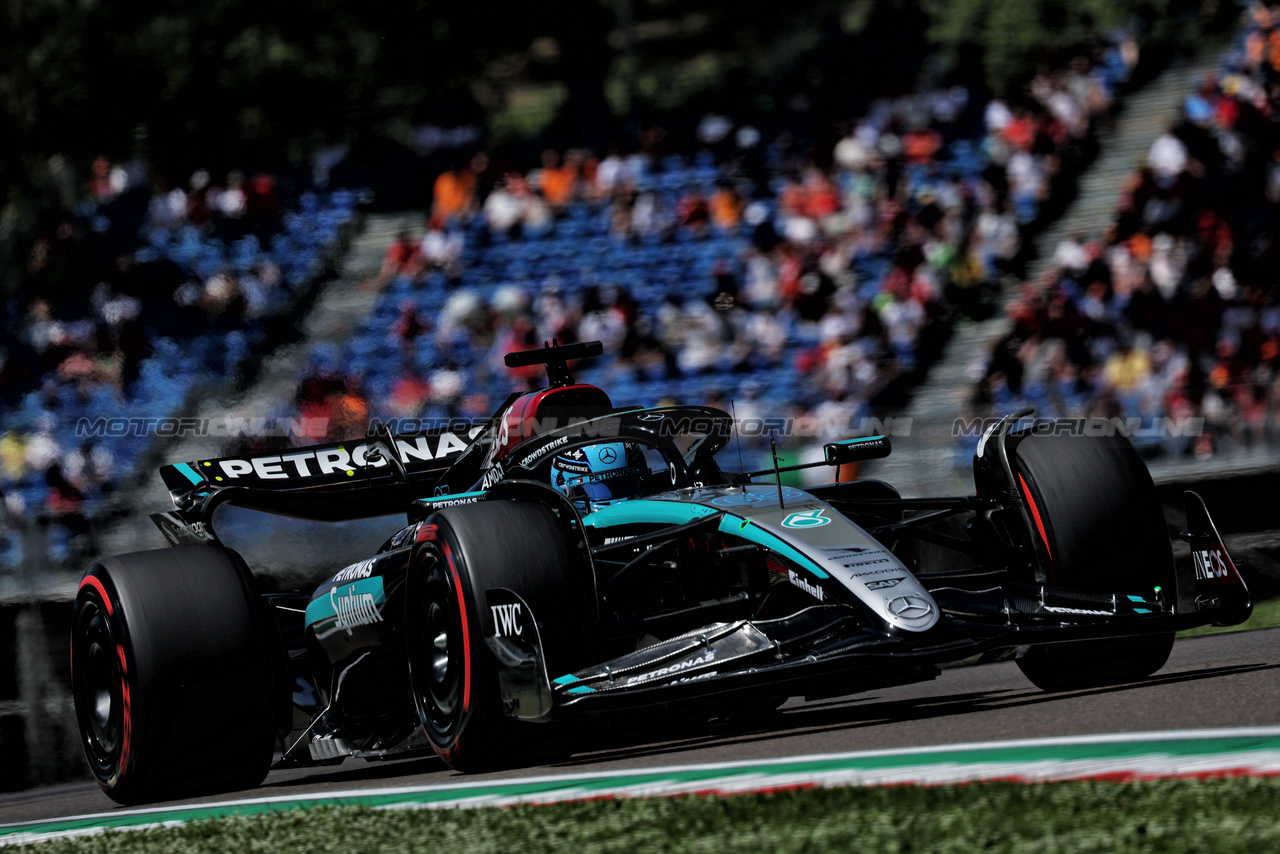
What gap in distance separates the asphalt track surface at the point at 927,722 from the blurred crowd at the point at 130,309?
4.59 meters

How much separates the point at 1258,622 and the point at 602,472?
137 inches

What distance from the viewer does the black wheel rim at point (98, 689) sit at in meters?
5.71

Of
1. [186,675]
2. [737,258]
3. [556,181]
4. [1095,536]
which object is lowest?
[186,675]

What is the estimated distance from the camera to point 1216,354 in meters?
10.2

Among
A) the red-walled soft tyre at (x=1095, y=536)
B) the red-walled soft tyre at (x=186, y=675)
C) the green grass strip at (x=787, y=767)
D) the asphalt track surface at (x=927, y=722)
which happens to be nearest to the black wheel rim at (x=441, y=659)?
the asphalt track surface at (x=927, y=722)

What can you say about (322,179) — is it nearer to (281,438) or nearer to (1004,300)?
(281,438)

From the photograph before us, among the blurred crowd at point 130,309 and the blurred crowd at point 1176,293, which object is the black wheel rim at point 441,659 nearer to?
the blurred crowd at point 1176,293

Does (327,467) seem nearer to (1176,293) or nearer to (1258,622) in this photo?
(1258,622)

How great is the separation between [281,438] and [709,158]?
3.76 m

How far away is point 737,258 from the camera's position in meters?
11.1

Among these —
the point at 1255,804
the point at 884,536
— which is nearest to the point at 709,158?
the point at 884,536

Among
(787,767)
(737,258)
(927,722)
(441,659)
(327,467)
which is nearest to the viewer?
(787,767)

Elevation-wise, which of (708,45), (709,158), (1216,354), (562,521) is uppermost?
(708,45)

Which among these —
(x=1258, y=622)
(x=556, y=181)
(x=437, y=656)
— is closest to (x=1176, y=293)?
(x=1258, y=622)
